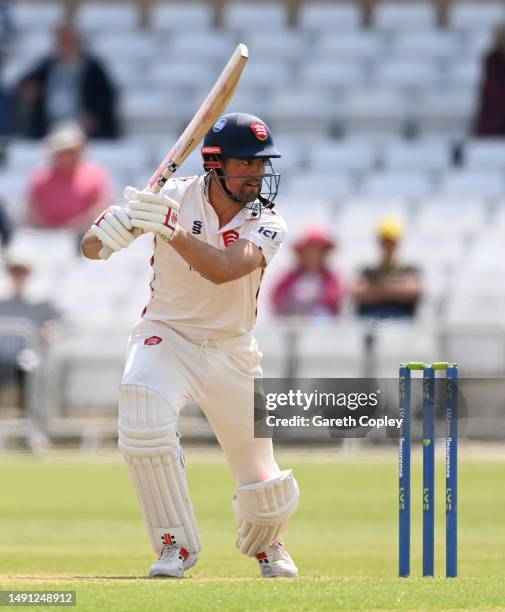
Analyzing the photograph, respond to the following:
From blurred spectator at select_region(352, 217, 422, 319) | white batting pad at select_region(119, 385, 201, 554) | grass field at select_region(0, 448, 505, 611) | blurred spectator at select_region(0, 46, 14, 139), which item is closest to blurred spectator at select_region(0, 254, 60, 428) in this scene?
grass field at select_region(0, 448, 505, 611)

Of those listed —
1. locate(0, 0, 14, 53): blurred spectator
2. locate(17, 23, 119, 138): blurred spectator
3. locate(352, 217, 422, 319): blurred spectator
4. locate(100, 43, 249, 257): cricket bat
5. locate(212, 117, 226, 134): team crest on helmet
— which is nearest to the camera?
locate(100, 43, 249, 257): cricket bat

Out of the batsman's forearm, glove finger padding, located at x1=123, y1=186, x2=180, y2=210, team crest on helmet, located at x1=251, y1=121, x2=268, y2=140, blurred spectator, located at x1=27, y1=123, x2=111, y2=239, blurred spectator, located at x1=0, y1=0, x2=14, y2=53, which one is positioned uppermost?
blurred spectator, located at x1=0, y1=0, x2=14, y2=53

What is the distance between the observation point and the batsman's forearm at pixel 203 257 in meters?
5.77

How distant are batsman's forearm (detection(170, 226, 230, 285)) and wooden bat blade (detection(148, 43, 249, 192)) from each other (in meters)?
0.34

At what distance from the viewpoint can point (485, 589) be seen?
18.0 ft

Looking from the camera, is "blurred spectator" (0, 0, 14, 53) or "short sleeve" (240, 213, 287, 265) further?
"blurred spectator" (0, 0, 14, 53)

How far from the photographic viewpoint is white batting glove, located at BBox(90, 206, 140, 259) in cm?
568

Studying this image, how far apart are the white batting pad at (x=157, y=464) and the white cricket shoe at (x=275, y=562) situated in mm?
436

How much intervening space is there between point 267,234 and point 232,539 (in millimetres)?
2488

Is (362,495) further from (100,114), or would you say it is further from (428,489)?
(100,114)

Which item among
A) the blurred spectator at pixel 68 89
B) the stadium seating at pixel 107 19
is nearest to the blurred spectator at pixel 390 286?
the blurred spectator at pixel 68 89

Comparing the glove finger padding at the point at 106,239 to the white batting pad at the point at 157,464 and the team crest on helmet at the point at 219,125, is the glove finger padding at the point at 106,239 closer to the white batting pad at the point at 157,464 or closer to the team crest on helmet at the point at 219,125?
the white batting pad at the point at 157,464

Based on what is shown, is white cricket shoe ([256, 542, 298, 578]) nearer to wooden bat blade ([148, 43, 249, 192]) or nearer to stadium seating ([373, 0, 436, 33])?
wooden bat blade ([148, 43, 249, 192])

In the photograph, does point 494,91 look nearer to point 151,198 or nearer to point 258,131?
point 258,131
